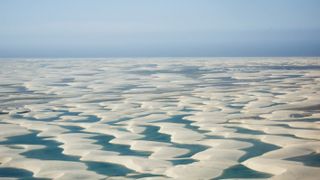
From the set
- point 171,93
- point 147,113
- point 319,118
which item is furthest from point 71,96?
point 319,118

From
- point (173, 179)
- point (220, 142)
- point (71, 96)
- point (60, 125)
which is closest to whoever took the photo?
point (173, 179)

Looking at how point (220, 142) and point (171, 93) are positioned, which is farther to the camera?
point (171, 93)

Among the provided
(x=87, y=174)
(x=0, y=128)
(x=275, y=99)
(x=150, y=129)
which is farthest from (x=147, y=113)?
(x=87, y=174)

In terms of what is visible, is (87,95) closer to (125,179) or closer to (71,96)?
(71,96)

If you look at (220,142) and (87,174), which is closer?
(87,174)

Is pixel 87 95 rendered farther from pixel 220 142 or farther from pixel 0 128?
pixel 220 142

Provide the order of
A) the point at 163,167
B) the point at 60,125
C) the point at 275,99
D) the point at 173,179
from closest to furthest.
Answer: the point at 173,179, the point at 163,167, the point at 60,125, the point at 275,99
